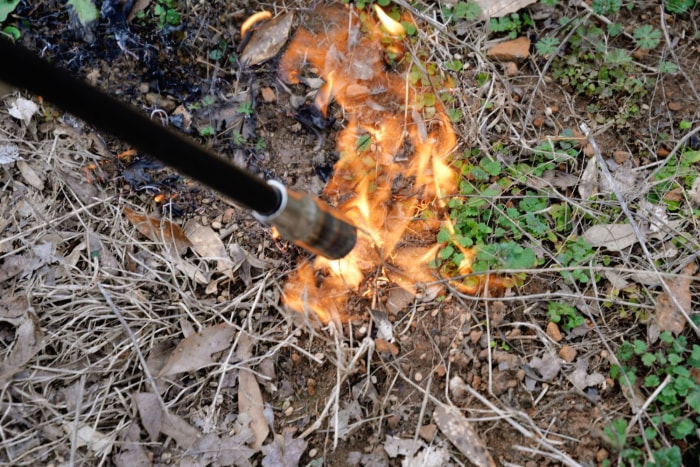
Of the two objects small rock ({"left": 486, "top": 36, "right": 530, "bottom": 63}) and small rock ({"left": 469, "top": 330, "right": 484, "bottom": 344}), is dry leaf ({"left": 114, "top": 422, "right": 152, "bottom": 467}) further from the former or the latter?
small rock ({"left": 486, "top": 36, "right": 530, "bottom": 63})

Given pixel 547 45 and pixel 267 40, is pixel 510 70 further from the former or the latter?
pixel 267 40

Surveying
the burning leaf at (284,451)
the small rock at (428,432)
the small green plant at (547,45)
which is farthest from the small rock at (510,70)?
the burning leaf at (284,451)

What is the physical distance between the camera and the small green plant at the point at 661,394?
2662mm

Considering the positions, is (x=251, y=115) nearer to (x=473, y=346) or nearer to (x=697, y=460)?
(x=473, y=346)

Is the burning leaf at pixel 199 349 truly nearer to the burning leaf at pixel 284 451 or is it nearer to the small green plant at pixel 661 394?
the burning leaf at pixel 284 451

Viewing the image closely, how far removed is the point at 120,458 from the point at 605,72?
342 cm

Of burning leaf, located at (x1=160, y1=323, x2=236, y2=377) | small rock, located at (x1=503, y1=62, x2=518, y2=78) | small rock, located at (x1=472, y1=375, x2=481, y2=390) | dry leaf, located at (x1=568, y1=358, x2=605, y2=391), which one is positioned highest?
small rock, located at (x1=503, y1=62, x2=518, y2=78)

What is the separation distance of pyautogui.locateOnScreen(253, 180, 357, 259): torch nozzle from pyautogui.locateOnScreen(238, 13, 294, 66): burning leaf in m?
1.57

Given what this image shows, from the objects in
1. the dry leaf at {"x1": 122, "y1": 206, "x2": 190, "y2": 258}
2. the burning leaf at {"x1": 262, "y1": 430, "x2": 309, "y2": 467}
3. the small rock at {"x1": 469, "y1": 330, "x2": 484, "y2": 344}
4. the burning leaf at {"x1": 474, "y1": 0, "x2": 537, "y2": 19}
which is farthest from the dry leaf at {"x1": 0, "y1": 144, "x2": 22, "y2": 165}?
the burning leaf at {"x1": 474, "y1": 0, "x2": 537, "y2": 19}

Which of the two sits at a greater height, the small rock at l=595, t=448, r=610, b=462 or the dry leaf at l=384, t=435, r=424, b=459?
the small rock at l=595, t=448, r=610, b=462

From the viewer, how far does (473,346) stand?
9.95ft

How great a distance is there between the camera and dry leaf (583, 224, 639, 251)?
3.13 meters

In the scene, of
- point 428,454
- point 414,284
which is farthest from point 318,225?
point 428,454

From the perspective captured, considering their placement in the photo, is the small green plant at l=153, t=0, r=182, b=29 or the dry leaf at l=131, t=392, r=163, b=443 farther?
the small green plant at l=153, t=0, r=182, b=29
